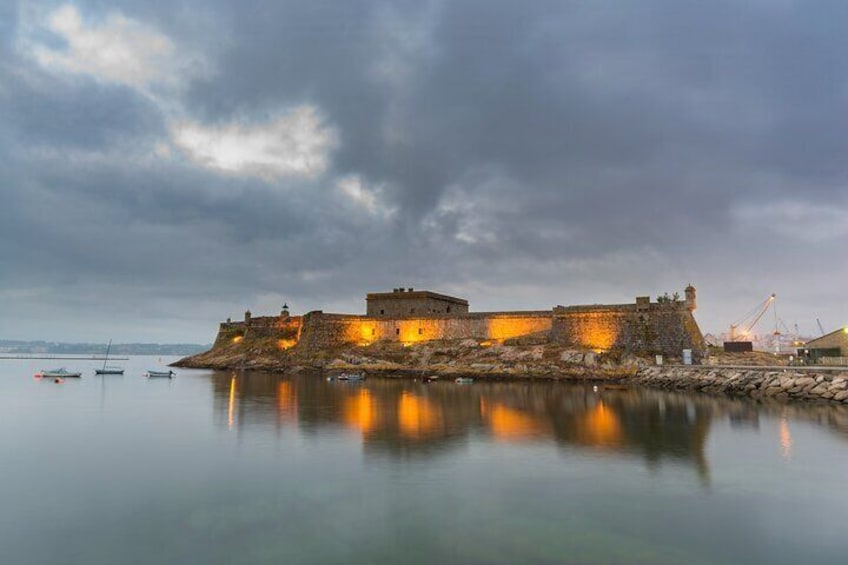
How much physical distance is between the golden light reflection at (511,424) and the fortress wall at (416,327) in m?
31.4

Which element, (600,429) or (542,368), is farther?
(542,368)

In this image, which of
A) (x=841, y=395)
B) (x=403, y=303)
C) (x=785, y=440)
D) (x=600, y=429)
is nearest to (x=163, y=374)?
(x=403, y=303)

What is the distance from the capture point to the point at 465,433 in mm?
25453

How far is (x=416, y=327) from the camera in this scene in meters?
72.4

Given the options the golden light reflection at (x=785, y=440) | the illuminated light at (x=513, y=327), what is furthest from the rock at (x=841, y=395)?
the illuminated light at (x=513, y=327)

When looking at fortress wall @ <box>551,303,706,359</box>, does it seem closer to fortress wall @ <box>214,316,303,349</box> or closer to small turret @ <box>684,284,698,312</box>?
small turret @ <box>684,284,698,312</box>

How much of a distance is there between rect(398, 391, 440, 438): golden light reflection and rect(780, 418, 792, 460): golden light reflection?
15.7m

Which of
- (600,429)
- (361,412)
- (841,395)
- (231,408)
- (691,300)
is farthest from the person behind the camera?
(691,300)

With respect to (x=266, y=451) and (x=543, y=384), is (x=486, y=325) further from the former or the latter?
(x=266, y=451)

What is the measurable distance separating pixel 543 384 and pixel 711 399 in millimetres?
18348

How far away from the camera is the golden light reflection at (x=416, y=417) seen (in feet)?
85.4

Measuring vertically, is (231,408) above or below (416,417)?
above

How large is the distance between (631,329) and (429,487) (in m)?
49.2

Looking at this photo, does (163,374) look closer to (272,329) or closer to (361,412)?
(272,329)
